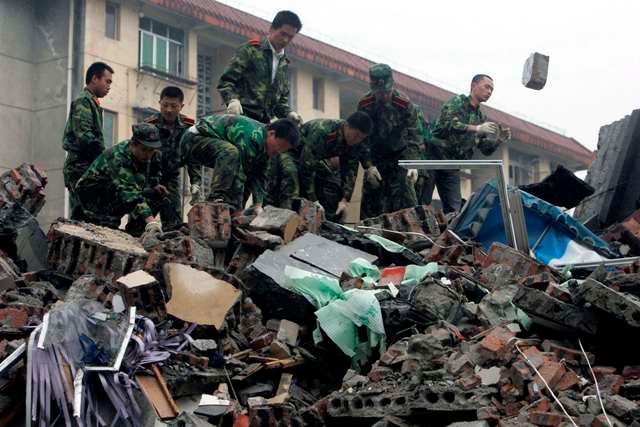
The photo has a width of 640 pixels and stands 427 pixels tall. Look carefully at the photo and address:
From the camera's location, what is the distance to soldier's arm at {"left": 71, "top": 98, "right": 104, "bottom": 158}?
8195 millimetres

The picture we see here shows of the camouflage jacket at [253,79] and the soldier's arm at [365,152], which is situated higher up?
the camouflage jacket at [253,79]

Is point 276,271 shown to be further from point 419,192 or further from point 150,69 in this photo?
point 150,69

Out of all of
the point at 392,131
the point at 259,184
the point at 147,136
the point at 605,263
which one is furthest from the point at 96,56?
the point at 605,263

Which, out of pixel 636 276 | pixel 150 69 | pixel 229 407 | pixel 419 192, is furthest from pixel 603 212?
pixel 150 69

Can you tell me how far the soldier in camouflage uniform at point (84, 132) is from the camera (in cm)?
820

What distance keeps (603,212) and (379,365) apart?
176 inches

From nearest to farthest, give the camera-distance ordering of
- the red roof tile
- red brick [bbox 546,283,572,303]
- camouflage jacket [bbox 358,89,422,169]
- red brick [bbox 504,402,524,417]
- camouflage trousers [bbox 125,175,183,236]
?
red brick [bbox 504,402,524,417]
red brick [bbox 546,283,572,303]
camouflage trousers [bbox 125,175,183,236]
camouflage jacket [bbox 358,89,422,169]
the red roof tile

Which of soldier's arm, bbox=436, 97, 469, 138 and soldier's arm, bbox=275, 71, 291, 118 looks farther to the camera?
soldier's arm, bbox=436, 97, 469, 138

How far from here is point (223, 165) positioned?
811cm

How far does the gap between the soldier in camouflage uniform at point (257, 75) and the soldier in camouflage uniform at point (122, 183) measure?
4.35ft

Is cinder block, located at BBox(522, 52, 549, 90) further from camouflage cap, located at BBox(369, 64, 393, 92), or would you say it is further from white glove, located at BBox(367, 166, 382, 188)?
white glove, located at BBox(367, 166, 382, 188)

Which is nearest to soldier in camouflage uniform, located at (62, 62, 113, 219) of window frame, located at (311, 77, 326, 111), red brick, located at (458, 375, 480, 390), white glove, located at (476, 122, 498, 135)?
white glove, located at (476, 122, 498, 135)

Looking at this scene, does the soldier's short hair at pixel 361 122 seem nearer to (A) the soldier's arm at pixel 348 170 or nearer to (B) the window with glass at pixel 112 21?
(A) the soldier's arm at pixel 348 170

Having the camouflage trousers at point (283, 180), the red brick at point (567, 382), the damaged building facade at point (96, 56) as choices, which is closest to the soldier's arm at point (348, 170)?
the camouflage trousers at point (283, 180)
